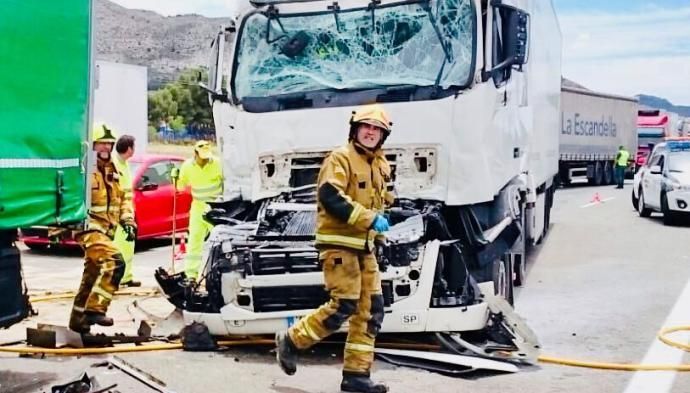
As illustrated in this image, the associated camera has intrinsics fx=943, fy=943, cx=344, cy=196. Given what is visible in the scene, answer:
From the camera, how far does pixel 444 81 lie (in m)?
7.74

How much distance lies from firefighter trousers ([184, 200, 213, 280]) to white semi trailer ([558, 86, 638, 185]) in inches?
784

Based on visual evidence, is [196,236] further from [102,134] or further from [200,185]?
[102,134]

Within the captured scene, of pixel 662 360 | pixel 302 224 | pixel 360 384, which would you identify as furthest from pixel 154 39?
pixel 360 384

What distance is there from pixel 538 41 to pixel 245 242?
6216 mm

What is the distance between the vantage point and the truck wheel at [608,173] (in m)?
34.6

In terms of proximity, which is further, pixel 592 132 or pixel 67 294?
pixel 592 132

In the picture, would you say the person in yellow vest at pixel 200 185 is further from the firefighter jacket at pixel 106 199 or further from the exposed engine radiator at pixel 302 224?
the exposed engine radiator at pixel 302 224

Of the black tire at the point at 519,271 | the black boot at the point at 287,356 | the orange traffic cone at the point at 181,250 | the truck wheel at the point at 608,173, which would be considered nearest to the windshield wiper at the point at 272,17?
the black boot at the point at 287,356

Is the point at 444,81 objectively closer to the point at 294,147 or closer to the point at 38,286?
the point at 294,147

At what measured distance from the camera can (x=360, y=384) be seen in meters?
6.11

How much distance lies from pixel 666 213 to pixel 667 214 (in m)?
0.03

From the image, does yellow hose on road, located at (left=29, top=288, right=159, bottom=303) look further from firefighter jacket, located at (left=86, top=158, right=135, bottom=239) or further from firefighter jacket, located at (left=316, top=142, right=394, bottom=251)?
firefighter jacket, located at (left=316, top=142, right=394, bottom=251)

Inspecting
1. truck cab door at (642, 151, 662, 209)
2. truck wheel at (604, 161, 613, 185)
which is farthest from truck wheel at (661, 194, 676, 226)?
truck wheel at (604, 161, 613, 185)

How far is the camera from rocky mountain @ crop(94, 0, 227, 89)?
12475 cm
